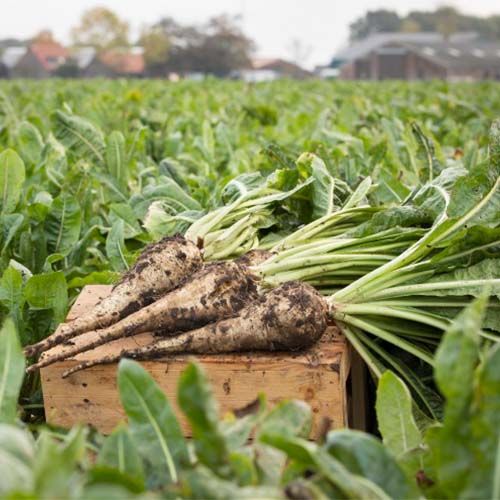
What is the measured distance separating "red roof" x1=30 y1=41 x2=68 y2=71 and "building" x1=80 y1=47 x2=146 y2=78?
5.39 metres

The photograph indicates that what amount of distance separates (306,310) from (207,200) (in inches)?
58.1

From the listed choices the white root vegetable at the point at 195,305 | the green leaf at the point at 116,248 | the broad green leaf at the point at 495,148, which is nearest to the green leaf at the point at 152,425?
the white root vegetable at the point at 195,305

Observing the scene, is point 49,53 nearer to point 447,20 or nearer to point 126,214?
point 447,20

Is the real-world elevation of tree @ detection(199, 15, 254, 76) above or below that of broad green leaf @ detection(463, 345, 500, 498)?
above

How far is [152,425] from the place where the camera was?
4.94 feet

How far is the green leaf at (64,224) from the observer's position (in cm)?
347

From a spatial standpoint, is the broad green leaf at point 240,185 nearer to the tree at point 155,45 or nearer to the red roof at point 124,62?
the tree at point 155,45

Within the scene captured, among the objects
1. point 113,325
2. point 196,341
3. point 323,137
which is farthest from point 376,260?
point 323,137

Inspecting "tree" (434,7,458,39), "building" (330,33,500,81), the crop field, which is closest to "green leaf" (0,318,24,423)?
the crop field

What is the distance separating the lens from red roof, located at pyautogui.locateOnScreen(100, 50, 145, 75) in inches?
2655

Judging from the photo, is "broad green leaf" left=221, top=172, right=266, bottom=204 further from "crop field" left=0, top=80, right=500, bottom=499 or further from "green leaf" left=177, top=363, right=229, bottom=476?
"green leaf" left=177, top=363, right=229, bottom=476

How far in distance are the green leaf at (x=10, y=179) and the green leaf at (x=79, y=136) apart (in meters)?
0.77

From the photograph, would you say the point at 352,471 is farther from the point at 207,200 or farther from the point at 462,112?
the point at 462,112

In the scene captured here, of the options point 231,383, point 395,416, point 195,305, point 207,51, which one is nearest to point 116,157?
point 195,305
